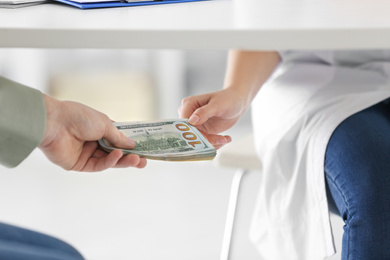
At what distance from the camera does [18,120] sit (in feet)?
2.56

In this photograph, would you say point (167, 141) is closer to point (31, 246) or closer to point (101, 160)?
point (101, 160)

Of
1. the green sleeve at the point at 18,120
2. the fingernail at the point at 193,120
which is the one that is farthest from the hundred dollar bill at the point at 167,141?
the green sleeve at the point at 18,120

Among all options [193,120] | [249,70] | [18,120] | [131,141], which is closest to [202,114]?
[193,120]

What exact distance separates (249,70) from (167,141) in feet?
1.15

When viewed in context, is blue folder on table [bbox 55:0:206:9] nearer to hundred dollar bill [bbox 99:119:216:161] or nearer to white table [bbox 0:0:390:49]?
white table [bbox 0:0:390:49]

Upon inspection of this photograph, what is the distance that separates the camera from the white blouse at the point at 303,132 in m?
1.10

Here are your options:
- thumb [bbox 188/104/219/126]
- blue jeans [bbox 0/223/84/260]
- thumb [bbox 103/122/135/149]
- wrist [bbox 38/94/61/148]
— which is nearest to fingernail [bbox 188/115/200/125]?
thumb [bbox 188/104/219/126]

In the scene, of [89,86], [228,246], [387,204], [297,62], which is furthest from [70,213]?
[387,204]

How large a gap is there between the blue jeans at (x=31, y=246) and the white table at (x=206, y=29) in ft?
0.72

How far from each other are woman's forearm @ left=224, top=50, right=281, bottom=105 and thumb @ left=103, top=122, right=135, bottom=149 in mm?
317

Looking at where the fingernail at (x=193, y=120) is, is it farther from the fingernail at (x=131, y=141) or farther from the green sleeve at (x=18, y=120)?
the green sleeve at (x=18, y=120)

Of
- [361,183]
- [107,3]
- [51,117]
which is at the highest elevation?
[107,3]

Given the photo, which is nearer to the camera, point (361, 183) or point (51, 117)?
point (51, 117)

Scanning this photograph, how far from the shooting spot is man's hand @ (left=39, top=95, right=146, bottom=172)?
0.89 m
